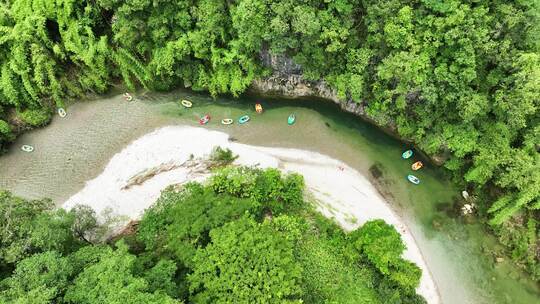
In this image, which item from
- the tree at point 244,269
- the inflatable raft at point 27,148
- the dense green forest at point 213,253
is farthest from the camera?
the inflatable raft at point 27,148

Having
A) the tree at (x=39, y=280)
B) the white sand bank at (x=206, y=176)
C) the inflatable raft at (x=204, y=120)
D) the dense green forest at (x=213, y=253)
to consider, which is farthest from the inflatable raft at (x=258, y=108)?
the tree at (x=39, y=280)

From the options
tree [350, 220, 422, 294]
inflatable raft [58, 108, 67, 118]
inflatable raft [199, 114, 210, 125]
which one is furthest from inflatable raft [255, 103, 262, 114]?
inflatable raft [58, 108, 67, 118]

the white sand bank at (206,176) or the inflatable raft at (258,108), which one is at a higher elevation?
the inflatable raft at (258,108)

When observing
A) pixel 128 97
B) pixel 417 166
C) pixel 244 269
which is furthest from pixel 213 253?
pixel 128 97

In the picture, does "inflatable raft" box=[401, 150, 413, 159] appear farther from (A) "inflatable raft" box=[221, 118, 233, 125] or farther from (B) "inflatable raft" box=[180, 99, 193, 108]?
(B) "inflatable raft" box=[180, 99, 193, 108]

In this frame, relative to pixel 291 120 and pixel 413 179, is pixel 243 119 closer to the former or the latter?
pixel 291 120

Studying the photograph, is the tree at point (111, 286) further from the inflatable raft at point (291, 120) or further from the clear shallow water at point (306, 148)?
the inflatable raft at point (291, 120)

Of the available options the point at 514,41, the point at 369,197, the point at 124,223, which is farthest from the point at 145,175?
the point at 514,41
